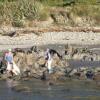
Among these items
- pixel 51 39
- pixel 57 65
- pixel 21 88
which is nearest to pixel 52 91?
pixel 21 88

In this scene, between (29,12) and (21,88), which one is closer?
(21,88)

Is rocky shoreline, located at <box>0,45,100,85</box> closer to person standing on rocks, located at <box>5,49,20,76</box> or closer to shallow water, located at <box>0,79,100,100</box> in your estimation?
person standing on rocks, located at <box>5,49,20,76</box>

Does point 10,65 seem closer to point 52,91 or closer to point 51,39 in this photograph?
point 52,91

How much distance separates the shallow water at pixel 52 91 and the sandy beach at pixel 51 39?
11.6 m

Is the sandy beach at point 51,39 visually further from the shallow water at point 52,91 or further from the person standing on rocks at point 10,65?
the shallow water at point 52,91

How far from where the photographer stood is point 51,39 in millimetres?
46781

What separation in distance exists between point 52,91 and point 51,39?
16647 millimetres

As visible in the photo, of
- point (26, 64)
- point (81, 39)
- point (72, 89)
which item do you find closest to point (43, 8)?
point (81, 39)

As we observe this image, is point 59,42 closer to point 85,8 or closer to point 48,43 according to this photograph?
point 48,43

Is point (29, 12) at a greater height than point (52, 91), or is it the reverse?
point (29, 12)

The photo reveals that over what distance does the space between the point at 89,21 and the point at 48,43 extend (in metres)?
9.31

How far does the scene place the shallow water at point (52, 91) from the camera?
28891 millimetres

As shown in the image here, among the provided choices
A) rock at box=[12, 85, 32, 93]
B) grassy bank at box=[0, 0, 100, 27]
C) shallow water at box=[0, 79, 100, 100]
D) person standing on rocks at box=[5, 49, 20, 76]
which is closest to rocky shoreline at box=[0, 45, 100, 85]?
person standing on rocks at box=[5, 49, 20, 76]

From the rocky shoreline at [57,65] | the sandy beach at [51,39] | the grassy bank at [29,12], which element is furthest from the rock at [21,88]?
the grassy bank at [29,12]
